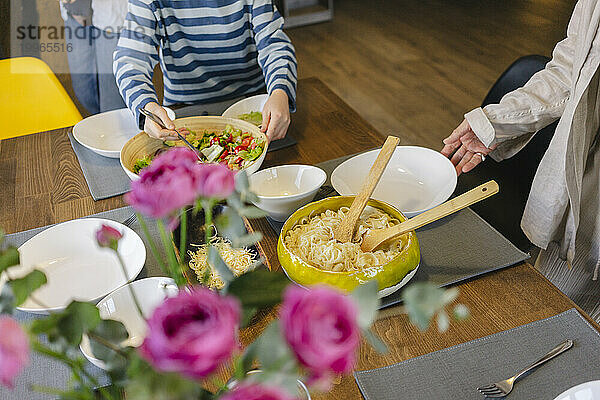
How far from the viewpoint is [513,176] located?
1.67 m

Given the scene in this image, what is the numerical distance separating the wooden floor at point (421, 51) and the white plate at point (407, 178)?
1838 mm

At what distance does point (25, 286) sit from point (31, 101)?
71.4 inches

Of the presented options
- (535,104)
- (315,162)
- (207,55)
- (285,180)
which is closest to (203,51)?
(207,55)

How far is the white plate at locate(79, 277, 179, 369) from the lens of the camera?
89 cm

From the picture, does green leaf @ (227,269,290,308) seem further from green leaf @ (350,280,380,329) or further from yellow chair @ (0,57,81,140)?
yellow chair @ (0,57,81,140)

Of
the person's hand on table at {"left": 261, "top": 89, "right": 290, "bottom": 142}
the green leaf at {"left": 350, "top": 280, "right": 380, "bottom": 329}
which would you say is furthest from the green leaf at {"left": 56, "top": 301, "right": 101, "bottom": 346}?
the person's hand on table at {"left": 261, "top": 89, "right": 290, "bottom": 142}

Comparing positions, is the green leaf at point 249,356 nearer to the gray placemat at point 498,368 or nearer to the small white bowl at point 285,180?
the gray placemat at point 498,368

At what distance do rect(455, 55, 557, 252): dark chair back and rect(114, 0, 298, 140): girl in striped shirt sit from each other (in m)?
0.59

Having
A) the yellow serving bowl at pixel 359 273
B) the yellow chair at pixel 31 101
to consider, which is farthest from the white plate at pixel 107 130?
the yellow serving bowl at pixel 359 273

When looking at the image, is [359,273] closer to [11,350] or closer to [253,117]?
[11,350]

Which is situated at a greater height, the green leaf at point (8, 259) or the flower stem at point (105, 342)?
the green leaf at point (8, 259)

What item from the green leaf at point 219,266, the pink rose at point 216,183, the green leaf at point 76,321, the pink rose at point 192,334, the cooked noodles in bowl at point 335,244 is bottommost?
the cooked noodles in bowl at point 335,244

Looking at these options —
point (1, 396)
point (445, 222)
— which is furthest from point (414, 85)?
point (1, 396)

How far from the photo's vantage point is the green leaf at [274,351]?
37 cm
